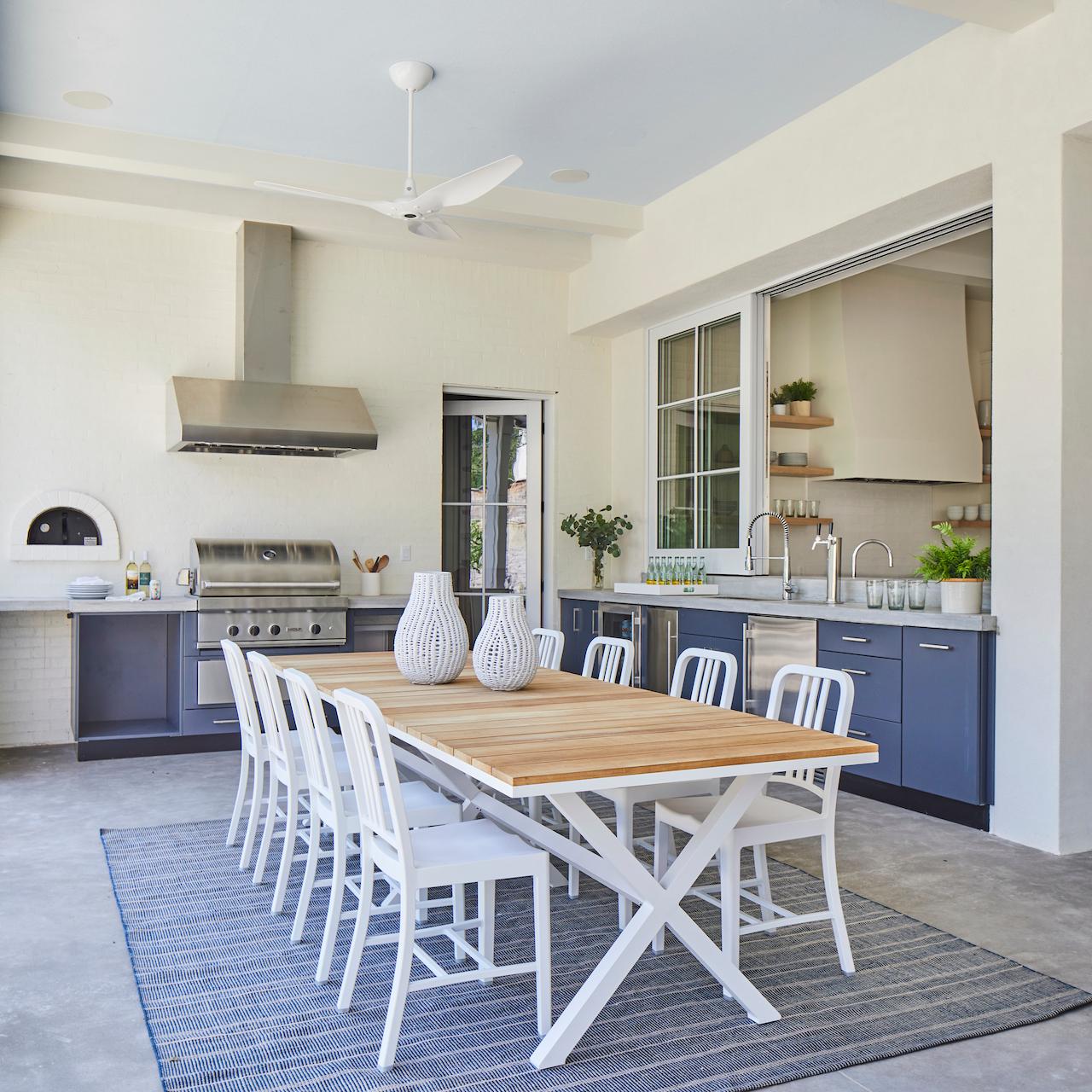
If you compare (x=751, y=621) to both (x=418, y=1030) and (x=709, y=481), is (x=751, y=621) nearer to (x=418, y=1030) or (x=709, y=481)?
(x=709, y=481)

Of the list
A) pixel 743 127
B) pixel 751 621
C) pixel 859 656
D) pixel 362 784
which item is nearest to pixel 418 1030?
pixel 362 784

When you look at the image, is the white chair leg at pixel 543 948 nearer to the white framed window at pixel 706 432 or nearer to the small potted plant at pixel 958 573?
the small potted plant at pixel 958 573

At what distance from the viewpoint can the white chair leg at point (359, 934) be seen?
251 cm

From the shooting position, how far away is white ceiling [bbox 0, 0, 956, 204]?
4.20m

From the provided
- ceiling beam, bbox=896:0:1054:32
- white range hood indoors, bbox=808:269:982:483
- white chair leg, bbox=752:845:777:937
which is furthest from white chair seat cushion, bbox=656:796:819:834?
white range hood indoors, bbox=808:269:982:483

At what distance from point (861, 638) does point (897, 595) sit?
0.26 m

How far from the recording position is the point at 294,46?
4477 mm

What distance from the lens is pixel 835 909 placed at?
2900mm

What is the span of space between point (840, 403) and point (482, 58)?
3.85m

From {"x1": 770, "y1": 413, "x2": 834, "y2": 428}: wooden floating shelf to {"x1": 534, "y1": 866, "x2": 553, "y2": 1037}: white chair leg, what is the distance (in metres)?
5.38

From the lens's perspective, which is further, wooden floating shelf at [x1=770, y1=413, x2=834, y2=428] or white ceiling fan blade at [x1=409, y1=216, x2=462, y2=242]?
wooden floating shelf at [x1=770, y1=413, x2=834, y2=428]

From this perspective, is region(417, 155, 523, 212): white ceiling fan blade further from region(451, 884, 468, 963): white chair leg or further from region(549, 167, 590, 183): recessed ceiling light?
region(451, 884, 468, 963): white chair leg

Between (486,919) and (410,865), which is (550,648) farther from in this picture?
(410,865)

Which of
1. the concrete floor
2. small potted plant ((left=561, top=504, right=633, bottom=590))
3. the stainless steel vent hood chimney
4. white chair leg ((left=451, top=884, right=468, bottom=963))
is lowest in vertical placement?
the concrete floor
